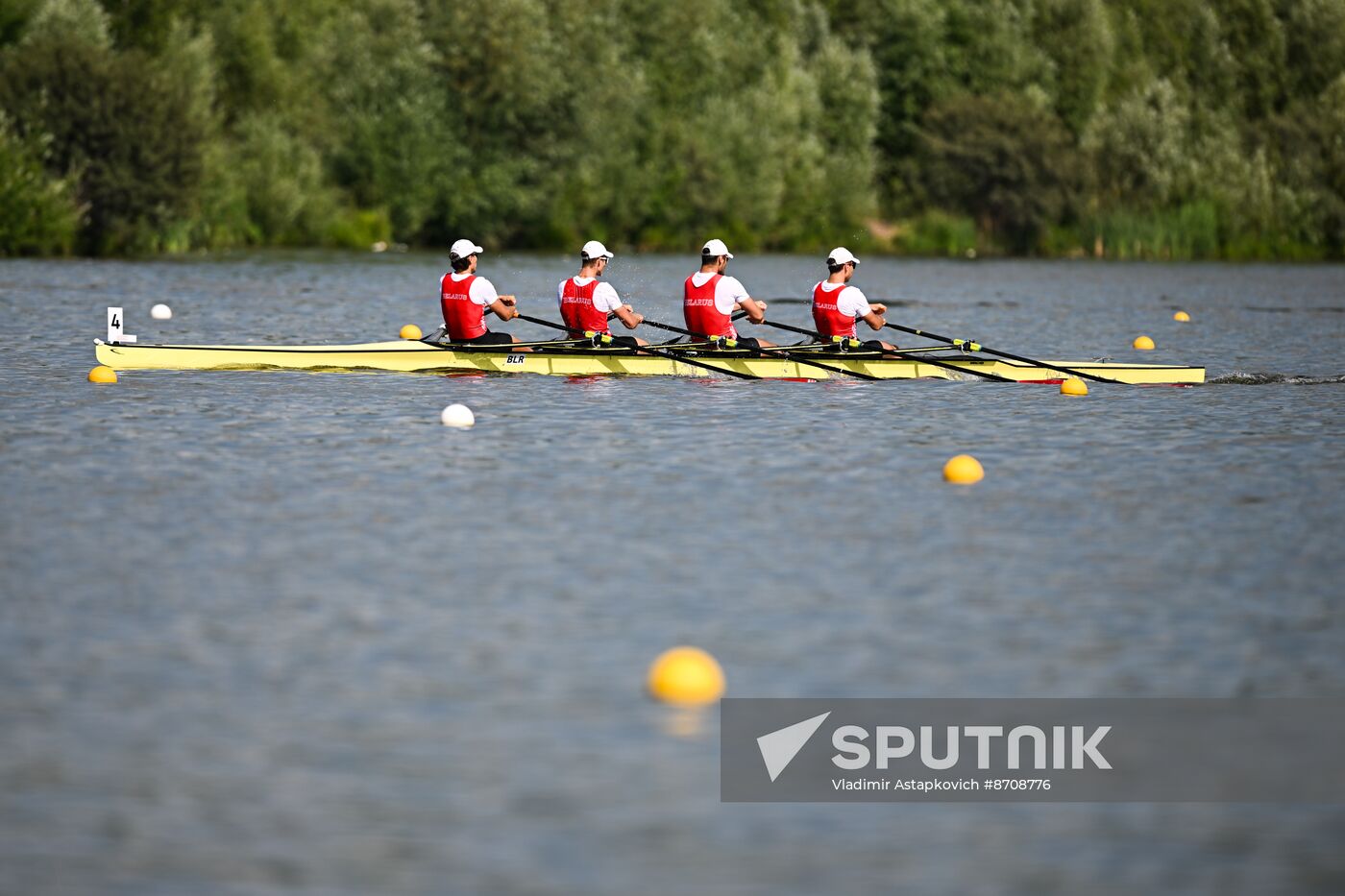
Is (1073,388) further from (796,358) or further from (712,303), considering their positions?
(712,303)

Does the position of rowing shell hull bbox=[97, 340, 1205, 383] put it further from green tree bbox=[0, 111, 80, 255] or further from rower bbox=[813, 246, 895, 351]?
green tree bbox=[0, 111, 80, 255]

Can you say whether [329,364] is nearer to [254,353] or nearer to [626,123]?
[254,353]

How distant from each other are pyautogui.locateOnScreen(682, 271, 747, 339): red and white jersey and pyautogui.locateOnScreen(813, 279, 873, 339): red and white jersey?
91 centimetres

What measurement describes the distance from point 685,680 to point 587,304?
1336 centimetres

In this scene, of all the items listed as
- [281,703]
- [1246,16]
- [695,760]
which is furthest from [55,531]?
[1246,16]

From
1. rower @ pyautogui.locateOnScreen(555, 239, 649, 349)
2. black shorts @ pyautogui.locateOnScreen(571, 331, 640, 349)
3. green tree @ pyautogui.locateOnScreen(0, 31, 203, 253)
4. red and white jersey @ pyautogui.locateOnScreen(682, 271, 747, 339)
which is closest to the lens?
black shorts @ pyautogui.locateOnScreen(571, 331, 640, 349)

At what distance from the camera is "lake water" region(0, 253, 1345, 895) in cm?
635

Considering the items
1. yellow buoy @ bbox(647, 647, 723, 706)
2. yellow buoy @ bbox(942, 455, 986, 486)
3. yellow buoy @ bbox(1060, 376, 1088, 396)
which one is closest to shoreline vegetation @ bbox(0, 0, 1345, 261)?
yellow buoy @ bbox(1060, 376, 1088, 396)

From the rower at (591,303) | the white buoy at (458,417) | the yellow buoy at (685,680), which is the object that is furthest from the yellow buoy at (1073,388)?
the yellow buoy at (685,680)

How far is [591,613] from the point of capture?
9.43 metres

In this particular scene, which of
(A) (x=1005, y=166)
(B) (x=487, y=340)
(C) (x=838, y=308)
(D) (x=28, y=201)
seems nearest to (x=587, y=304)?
(B) (x=487, y=340)

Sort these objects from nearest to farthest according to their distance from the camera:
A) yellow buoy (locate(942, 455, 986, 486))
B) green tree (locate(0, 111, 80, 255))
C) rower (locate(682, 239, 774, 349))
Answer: yellow buoy (locate(942, 455, 986, 486)) → rower (locate(682, 239, 774, 349)) → green tree (locate(0, 111, 80, 255))

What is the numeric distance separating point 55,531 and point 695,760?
18.1 ft

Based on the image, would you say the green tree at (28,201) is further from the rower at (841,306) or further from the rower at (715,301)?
the rower at (841,306)
